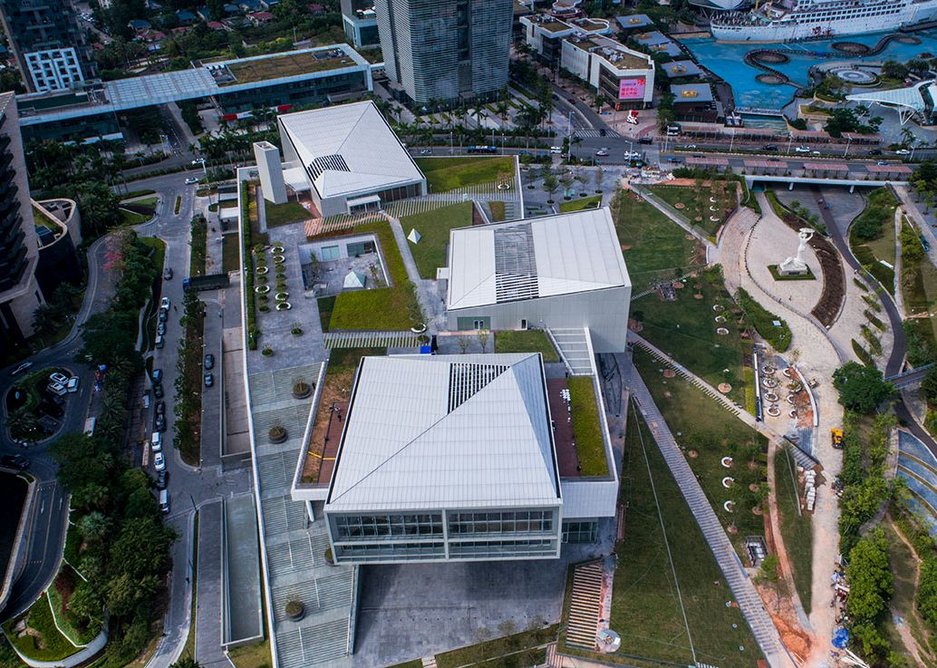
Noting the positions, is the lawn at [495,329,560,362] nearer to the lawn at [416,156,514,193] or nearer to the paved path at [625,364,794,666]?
the paved path at [625,364,794,666]

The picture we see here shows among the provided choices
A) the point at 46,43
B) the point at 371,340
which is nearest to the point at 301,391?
the point at 371,340

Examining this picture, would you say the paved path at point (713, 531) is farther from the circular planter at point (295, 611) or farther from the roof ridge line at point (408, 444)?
the circular planter at point (295, 611)

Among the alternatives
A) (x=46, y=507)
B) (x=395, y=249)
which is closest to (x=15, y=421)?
(x=46, y=507)

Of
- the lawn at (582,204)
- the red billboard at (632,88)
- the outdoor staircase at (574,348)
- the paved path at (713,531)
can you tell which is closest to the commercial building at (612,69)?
the red billboard at (632,88)

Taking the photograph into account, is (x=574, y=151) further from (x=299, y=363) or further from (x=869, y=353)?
(x=299, y=363)

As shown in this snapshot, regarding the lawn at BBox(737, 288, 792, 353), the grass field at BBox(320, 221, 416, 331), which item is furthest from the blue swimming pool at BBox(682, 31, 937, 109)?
the grass field at BBox(320, 221, 416, 331)

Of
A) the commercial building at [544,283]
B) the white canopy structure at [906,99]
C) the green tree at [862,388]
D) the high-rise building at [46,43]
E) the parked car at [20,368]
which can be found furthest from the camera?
the high-rise building at [46,43]
